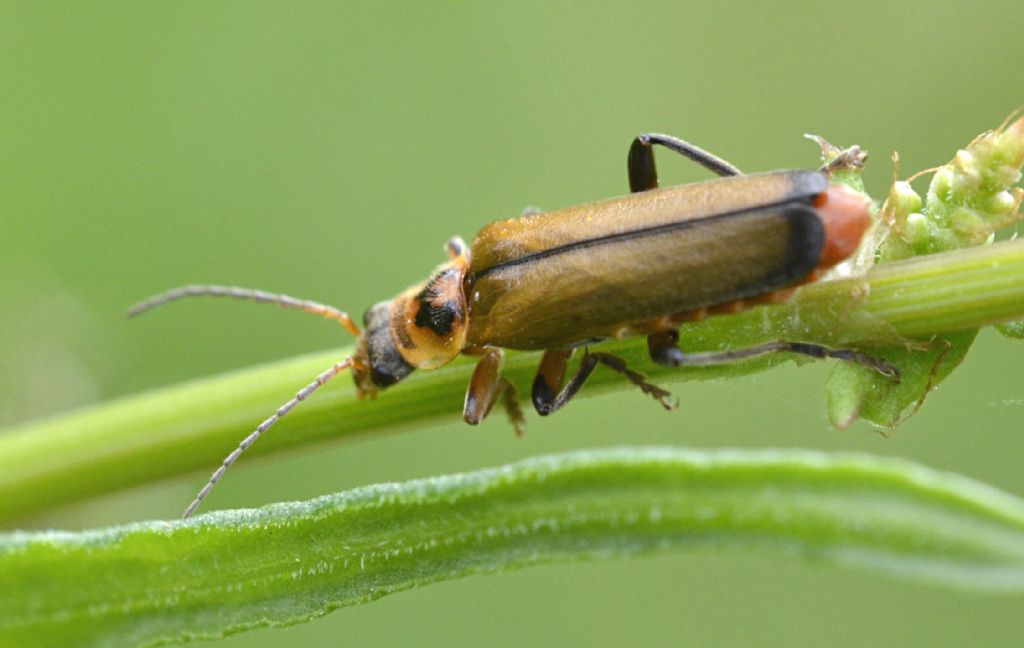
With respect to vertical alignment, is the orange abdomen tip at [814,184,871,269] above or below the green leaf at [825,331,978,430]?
above

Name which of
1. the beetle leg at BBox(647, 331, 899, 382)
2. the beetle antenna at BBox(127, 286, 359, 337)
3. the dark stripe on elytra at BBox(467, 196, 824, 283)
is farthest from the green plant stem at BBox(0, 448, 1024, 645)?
the beetle antenna at BBox(127, 286, 359, 337)

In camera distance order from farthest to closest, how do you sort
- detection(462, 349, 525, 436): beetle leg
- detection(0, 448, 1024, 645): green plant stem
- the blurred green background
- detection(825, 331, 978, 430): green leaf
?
the blurred green background
detection(462, 349, 525, 436): beetle leg
detection(825, 331, 978, 430): green leaf
detection(0, 448, 1024, 645): green plant stem

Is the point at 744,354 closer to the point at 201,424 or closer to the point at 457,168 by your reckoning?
the point at 201,424

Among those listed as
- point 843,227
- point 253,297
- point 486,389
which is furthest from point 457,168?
point 843,227

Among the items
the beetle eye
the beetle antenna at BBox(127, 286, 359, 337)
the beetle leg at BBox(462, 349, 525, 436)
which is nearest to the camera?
the beetle leg at BBox(462, 349, 525, 436)

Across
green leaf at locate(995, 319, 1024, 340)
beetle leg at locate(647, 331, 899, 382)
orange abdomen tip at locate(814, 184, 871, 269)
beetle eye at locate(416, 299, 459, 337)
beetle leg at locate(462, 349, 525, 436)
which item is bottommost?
beetle leg at locate(462, 349, 525, 436)

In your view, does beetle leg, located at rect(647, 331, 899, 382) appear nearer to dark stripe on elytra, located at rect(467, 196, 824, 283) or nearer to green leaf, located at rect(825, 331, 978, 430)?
green leaf, located at rect(825, 331, 978, 430)

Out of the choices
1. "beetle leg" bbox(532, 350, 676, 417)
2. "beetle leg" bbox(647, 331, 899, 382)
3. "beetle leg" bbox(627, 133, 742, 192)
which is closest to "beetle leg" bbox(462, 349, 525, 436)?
"beetle leg" bbox(532, 350, 676, 417)

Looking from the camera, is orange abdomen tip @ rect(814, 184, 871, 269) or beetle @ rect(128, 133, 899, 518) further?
beetle @ rect(128, 133, 899, 518)
